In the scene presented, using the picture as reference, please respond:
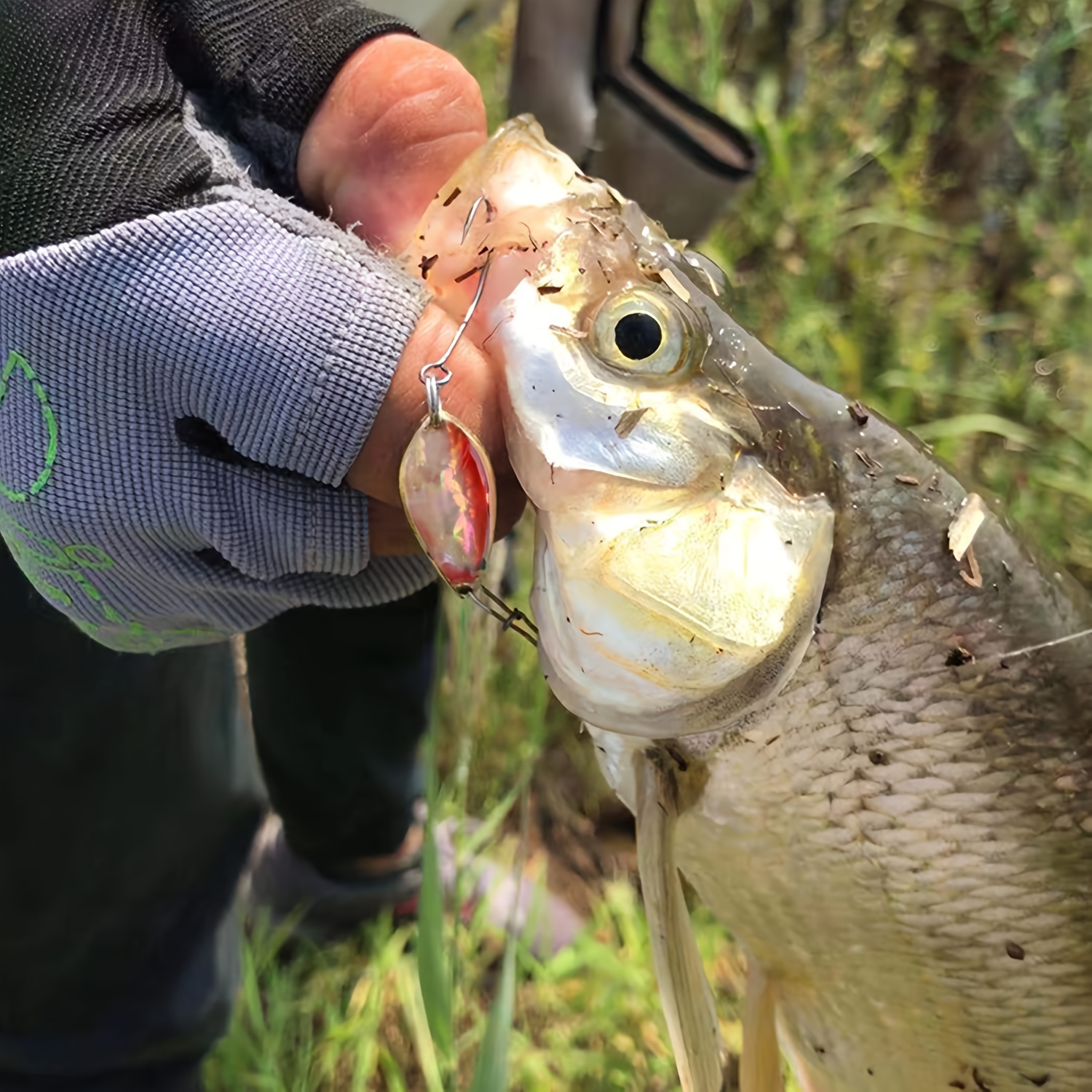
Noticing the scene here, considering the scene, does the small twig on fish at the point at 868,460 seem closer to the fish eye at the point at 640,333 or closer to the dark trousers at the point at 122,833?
the fish eye at the point at 640,333

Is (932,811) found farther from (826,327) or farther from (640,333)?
(826,327)

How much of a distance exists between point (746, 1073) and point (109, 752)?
853mm

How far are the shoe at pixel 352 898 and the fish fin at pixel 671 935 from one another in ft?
2.96

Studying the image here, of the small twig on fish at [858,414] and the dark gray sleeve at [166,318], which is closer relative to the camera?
the dark gray sleeve at [166,318]

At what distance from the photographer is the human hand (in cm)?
89

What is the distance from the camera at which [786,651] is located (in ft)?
2.85

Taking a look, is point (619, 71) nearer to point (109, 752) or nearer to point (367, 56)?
point (367, 56)

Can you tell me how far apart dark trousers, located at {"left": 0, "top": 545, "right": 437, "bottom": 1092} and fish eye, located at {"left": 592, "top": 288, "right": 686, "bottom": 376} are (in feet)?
2.37

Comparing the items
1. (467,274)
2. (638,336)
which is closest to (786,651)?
(638,336)

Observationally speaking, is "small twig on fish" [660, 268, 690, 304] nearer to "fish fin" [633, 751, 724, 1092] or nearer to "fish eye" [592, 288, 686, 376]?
"fish eye" [592, 288, 686, 376]

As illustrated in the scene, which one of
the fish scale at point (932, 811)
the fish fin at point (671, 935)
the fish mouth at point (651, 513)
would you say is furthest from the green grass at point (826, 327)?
the fish mouth at point (651, 513)

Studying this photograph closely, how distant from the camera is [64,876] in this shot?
1259mm

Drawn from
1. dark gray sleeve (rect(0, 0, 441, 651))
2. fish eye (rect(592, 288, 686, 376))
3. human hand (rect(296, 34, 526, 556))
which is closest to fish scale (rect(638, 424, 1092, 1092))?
fish eye (rect(592, 288, 686, 376))

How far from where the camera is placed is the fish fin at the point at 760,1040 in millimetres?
1153
